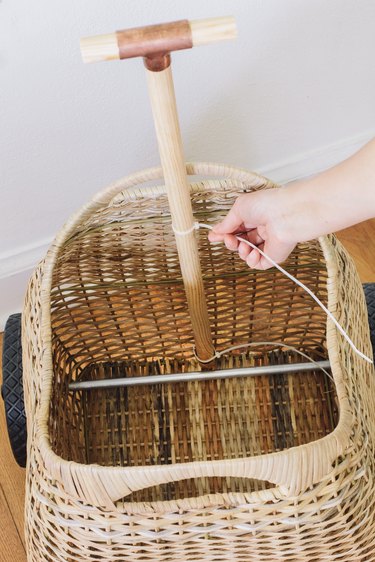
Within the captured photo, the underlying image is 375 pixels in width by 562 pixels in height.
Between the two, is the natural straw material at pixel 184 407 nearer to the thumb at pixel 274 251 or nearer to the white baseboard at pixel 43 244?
the thumb at pixel 274 251

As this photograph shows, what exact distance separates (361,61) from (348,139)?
0.15 meters

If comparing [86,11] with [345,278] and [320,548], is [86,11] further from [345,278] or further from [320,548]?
[320,548]

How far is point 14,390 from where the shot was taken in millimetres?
984

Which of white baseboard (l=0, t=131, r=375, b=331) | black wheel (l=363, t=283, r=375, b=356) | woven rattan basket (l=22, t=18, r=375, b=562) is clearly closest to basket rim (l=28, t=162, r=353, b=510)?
woven rattan basket (l=22, t=18, r=375, b=562)

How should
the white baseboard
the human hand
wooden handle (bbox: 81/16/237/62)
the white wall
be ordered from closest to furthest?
wooden handle (bbox: 81/16/237/62)
the human hand
the white wall
the white baseboard

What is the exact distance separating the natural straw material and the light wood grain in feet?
0.68

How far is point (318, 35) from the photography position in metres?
1.11

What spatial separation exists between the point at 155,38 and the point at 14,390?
541 millimetres

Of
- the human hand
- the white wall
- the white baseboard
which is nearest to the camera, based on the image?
the human hand

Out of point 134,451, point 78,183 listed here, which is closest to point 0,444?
point 134,451

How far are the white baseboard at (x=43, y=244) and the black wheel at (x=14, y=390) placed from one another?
0.60 ft

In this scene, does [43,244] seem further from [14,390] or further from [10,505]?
[10,505]

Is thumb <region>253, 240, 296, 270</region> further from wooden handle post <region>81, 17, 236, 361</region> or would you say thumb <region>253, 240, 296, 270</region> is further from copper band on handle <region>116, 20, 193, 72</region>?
copper band on handle <region>116, 20, 193, 72</region>

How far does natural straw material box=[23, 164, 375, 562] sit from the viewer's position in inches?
26.2
